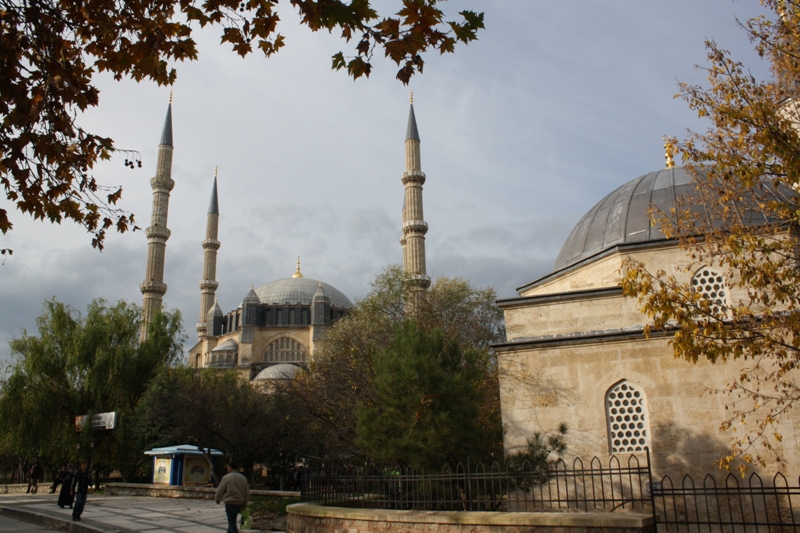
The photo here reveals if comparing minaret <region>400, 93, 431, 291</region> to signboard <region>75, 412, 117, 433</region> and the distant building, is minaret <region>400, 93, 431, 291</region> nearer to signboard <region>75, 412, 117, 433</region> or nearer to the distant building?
signboard <region>75, 412, 117, 433</region>

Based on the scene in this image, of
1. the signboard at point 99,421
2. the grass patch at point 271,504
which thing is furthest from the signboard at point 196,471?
the grass patch at point 271,504

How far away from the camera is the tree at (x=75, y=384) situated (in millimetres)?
20188

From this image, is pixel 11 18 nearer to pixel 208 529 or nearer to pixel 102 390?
pixel 208 529

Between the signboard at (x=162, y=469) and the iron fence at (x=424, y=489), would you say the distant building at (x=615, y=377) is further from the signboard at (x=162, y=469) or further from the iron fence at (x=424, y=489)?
the signboard at (x=162, y=469)

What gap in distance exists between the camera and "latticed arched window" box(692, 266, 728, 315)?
31.8 feet

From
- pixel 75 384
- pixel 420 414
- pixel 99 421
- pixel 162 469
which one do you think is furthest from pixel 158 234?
pixel 420 414

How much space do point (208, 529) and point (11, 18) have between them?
7156 millimetres

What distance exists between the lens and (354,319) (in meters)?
21.0

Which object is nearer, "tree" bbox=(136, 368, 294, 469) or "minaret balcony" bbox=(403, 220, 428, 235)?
"tree" bbox=(136, 368, 294, 469)

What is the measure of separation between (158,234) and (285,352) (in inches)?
591

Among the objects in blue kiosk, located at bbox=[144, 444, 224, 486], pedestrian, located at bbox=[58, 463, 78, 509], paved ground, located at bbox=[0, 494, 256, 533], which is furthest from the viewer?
blue kiosk, located at bbox=[144, 444, 224, 486]

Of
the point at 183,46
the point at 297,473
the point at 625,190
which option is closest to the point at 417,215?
the point at 297,473

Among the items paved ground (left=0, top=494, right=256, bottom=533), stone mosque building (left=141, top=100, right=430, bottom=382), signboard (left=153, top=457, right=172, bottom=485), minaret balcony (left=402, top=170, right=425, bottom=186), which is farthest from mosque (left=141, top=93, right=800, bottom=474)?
stone mosque building (left=141, top=100, right=430, bottom=382)

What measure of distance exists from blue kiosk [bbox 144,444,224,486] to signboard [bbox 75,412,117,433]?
1.42m
